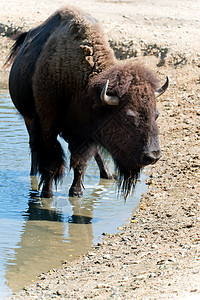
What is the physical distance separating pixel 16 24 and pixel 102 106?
43.9 ft

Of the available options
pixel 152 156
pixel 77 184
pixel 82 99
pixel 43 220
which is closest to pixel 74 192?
pixel 77 184

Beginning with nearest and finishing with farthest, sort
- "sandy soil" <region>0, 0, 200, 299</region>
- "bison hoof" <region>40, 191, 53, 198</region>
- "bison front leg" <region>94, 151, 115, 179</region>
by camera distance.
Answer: "sandy soil" <region>0, 0, 200, 299</region> → "bison hoof" <region>40, 191, 53, 198</region> → "bison front leg" <region>94, 151, 115, 179</region>

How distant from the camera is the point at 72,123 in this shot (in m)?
6.46

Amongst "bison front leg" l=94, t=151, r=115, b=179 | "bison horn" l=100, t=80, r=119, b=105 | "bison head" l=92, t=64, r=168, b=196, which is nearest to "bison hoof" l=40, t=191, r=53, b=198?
"bison front leg" l=94, t=151, r=115, b=179

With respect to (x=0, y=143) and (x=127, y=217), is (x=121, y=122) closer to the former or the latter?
(x=127, y=217)

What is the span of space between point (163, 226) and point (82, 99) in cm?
176

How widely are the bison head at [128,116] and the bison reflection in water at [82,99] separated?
1cm

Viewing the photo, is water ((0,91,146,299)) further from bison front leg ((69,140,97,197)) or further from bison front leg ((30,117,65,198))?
bison front leg ((69,140,97,197))

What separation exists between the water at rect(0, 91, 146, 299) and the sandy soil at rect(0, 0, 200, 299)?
0.67 feet

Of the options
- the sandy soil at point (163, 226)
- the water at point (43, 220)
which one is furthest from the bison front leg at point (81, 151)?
the sandy soil at point (163, 226)

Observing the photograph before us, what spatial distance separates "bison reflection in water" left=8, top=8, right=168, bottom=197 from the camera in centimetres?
557

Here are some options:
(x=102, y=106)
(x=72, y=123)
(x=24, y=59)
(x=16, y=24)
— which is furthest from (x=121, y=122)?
(x=16, y=24)

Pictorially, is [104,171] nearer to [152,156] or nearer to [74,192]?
[74,192]

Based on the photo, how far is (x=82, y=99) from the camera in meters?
6.18
